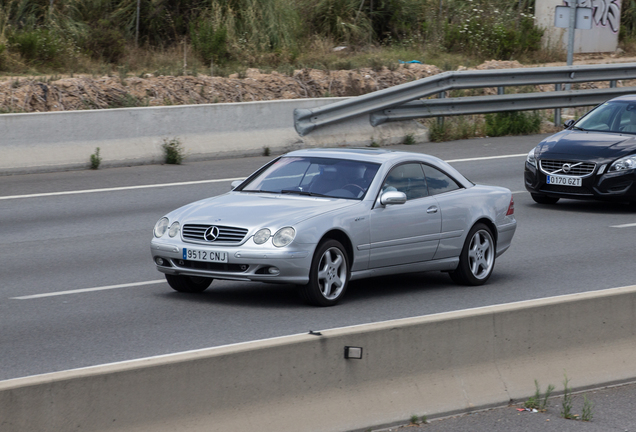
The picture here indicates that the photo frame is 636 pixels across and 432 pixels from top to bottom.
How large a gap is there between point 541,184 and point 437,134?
22.4ft

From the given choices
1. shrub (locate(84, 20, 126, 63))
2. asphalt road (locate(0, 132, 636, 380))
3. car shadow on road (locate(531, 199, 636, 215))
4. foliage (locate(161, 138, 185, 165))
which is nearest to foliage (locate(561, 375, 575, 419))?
asphalt road (locate(0, 132, 636, 380))

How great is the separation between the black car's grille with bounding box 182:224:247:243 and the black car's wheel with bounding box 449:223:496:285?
2.59 metres

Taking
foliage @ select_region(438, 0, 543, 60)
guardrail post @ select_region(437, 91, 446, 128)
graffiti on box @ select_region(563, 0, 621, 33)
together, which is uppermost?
graffiti on box @ select_region(563, 0, 621, 33)

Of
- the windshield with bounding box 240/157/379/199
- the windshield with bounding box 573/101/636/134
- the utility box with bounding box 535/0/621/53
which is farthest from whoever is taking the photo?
the utility box with bounding box 535/0/621/53

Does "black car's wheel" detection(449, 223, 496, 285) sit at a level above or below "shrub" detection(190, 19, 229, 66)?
below

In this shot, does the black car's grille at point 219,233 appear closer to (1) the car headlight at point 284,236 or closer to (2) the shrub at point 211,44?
Answer: (1) the car headlight at point 284,236

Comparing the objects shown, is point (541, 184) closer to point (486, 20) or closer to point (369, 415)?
point (369, 415)

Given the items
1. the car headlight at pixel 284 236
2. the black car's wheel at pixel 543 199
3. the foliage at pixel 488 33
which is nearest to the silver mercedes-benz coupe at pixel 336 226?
the car headlight at pixel 284 236

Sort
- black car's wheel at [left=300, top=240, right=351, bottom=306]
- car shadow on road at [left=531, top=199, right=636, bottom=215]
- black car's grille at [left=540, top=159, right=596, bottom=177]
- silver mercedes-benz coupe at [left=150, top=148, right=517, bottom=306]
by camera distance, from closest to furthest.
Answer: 1. silver mercedes-benz coupe at [left=150, top=148, right=517, bottom=306]
2. black car's wheel at [left=300, top=240, right=351, bottom=306]
3. black car's grille at [left=540, top=159, right=596, bottom=177]
4. car shadow on road at [left=531, top=199, right=636, bottom=215]

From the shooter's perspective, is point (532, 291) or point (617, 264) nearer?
point (532, 291)

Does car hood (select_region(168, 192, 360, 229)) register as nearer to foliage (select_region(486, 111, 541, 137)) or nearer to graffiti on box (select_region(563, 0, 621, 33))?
foliage (select_region(486, 111, 541, 137))

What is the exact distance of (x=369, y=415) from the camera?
5.68 meters

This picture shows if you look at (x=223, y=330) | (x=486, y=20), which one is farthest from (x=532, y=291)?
(x=486, y=20)

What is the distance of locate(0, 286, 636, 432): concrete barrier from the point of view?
15.7ft
